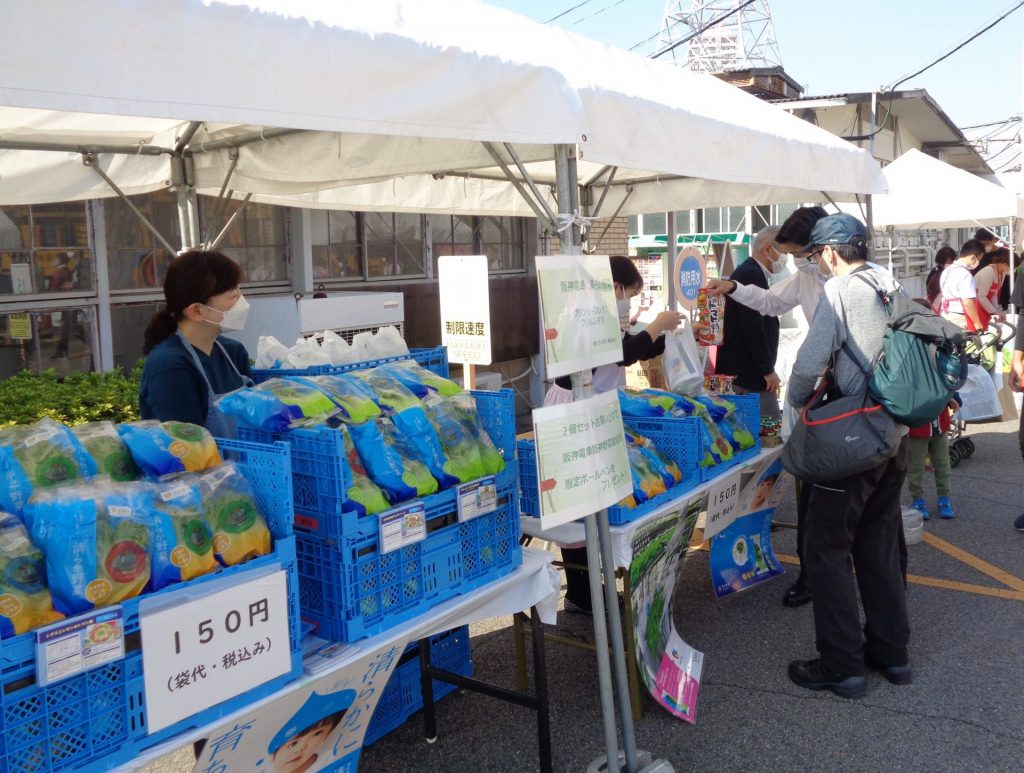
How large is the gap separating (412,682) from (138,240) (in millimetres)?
4191

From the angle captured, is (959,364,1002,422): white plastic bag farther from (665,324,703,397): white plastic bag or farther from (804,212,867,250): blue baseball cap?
(804,212,867,250): blue baseball cap

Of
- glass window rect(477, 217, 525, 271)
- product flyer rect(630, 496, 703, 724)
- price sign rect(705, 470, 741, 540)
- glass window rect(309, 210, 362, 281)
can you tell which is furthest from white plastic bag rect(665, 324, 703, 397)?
glass window rect(477, 217, 525, 271)

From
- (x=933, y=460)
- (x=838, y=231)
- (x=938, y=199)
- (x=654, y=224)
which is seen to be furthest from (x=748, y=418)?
(x=654, y=224)

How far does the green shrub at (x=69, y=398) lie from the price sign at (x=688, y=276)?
352cm

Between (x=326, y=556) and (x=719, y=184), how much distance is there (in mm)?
4758

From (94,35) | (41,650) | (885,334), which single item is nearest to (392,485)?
(41,650)

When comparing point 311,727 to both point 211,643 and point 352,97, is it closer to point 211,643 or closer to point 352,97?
point 211,643

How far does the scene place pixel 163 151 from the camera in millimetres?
4438

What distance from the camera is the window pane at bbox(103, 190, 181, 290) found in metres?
6.22

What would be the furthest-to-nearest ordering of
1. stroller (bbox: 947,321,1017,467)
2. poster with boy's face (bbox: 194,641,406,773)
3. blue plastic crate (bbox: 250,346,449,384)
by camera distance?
stroller (bbox: 947,321,1017,467), blue plastic crate (bbox: 250,346,449,384), poster with boy's face (bbox: 194,641,406,773)

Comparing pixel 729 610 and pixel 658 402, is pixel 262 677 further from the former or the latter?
pixel 729 610

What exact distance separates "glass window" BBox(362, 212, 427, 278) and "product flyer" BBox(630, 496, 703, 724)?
5.20 meters

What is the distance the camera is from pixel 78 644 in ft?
5.87

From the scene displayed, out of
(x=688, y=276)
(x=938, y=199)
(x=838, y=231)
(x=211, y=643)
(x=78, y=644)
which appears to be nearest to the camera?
(x=78, y=644)
